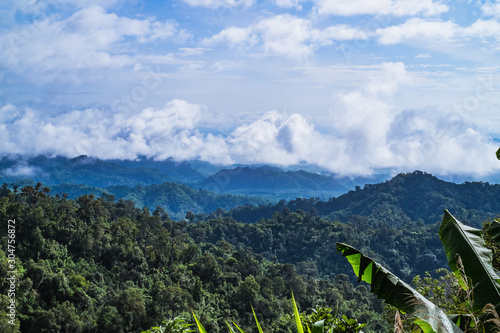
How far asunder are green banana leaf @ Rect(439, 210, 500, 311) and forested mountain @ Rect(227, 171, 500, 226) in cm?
6879

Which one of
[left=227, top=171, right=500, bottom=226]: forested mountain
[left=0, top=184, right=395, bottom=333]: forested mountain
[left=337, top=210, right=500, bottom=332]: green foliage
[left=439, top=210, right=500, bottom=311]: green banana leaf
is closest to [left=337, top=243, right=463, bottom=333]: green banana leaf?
[left=337, top=210, right=500, bottom=332]: green foliage

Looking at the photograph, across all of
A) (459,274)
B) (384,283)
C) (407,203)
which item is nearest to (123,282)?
(384,283)

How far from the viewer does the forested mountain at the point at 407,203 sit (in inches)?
3054

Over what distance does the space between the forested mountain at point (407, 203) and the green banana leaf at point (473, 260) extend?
68791mm

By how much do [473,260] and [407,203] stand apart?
8847 cm

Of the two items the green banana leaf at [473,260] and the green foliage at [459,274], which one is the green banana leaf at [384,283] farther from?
the green banana leaf at [473,260]

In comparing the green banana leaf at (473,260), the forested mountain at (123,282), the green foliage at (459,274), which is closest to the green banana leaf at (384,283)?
the green foliage at (459,274)

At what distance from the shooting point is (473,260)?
11.6 ft

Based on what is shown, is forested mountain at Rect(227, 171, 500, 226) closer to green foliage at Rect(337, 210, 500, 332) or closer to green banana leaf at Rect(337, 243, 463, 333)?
green foliage at Rect(337, 210, 500, 332)

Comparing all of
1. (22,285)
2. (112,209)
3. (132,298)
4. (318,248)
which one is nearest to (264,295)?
(132,298)

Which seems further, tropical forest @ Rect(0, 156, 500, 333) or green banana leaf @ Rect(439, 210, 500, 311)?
tropical forest @ Rect(0, 156, 500, 333)

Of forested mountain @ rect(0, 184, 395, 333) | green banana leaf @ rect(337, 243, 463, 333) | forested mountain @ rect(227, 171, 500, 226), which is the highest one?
green banana leaf @ rect(337, 243, 463, 333)

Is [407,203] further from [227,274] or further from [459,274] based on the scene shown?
[459,274]

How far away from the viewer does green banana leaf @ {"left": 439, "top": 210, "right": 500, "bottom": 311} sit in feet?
10.6
